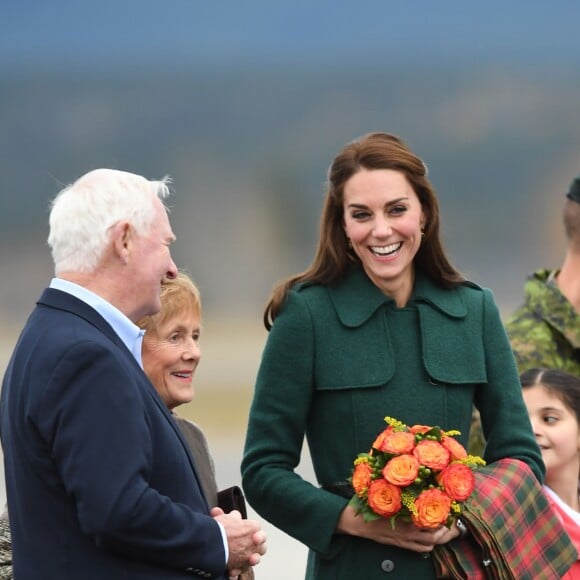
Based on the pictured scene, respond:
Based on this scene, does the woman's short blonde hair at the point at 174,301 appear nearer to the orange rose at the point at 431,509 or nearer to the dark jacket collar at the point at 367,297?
the dark jacket collar at the point at 367,297

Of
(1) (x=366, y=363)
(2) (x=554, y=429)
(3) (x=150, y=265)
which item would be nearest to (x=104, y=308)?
(3) (x=150, y=265)

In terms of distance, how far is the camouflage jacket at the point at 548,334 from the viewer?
4.81 meters

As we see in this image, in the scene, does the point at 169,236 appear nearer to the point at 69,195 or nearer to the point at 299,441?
the point at 69,195

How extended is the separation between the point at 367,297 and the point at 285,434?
1.32 feet

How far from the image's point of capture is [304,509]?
343 cm

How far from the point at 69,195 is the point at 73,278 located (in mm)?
184

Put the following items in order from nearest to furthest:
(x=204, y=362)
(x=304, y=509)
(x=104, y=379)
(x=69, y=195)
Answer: (x=104, y=379), (x=69, y=195), (x=304, y=509), (x=204, y=362)

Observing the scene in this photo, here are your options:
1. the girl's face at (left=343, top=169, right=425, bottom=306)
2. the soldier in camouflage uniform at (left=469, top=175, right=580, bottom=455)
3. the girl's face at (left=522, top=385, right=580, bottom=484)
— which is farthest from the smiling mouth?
the soldier in camouflage uniform at (left=469, top=175, right=580, bottom=455)

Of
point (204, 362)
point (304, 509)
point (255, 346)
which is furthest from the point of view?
point (204, 362)

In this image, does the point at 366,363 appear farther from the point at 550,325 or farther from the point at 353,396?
the point at 550,325

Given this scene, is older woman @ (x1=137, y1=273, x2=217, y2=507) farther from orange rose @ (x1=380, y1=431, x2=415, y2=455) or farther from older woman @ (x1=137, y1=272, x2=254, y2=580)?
orange rose @ (x1=380, y1=431, x2=415, y2=455)

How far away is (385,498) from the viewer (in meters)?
3.19

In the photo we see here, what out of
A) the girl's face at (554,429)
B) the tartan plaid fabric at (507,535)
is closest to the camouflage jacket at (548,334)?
the girl's face at (554,429)

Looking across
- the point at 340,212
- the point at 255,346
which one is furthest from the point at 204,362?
the point at 340,212
